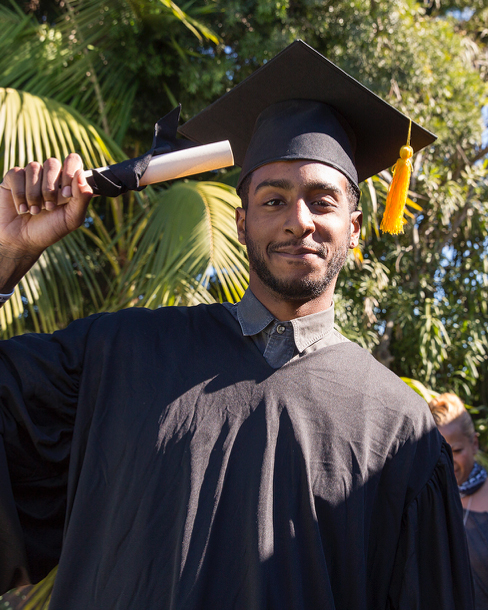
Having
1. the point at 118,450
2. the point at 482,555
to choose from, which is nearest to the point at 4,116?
the point at 118,450

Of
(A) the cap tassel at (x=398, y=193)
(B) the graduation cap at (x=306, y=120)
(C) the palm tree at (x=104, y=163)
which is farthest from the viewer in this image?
(C) the palm tree at (x=104, y=163)

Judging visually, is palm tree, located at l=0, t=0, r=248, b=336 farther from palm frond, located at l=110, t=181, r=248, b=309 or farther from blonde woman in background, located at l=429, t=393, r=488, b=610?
blonde woman in background, located at l=429, t=393, r=488, b=610

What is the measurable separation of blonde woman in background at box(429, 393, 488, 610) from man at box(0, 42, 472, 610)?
50.9 inches

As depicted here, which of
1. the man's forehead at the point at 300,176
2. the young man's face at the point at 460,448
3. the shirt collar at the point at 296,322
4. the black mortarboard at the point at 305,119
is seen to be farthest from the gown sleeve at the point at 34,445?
the young man's face at the point at 460,448

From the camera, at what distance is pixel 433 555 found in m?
1.35

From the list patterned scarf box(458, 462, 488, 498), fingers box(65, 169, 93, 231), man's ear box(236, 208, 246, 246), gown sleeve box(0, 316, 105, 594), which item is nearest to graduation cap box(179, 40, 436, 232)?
man's ear box(236, 208, 246, 246)

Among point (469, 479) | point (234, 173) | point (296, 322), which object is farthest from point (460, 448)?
point (234, 173)

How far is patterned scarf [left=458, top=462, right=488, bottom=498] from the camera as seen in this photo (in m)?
2.77

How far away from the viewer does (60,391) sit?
4.43 feet

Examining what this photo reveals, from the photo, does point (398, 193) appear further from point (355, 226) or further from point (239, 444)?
point (239, 444)

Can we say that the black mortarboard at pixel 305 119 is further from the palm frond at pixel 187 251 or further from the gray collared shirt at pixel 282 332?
the palm frond at pixel 187 251

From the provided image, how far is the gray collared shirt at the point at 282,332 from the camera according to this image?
147cm

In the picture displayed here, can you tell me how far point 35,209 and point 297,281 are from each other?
638 mm

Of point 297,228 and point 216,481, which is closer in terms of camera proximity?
point 216,481
